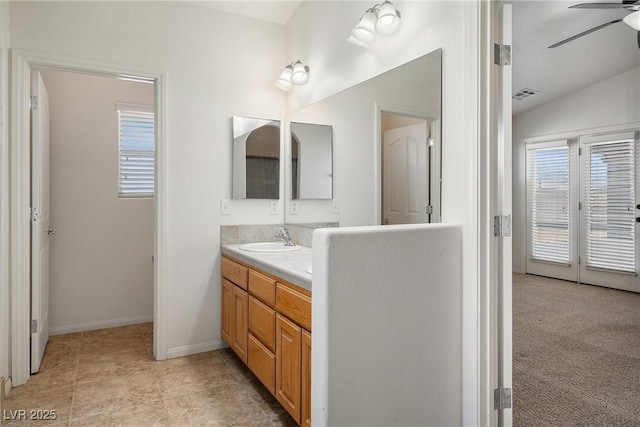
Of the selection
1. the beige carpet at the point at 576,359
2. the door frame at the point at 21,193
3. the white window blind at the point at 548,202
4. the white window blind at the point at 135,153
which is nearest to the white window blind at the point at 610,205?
the white window blind at the point at 548,202

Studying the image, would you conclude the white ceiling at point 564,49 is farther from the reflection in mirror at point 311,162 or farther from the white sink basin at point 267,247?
the white sink basin at point 267,247

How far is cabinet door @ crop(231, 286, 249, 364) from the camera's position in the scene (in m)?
2.46

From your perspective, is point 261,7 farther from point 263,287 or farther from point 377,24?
point 263,287

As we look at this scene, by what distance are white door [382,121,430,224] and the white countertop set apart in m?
0.55

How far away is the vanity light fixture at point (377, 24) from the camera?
1.92 m

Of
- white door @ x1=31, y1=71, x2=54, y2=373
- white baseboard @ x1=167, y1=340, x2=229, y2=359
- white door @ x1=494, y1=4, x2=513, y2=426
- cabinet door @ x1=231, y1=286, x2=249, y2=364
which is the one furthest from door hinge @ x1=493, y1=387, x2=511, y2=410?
white door @ x1=31, y1=71, x2=54, y2=373

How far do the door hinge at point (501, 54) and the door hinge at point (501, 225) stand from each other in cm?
64

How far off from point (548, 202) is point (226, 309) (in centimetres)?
493

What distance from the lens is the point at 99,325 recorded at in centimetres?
346

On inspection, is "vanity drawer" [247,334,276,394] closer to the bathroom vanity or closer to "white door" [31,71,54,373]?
the bathroom vanity

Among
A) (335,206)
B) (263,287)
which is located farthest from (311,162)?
(263,287)

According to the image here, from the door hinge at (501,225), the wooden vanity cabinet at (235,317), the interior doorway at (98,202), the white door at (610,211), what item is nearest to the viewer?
the door hinge at (501,225)

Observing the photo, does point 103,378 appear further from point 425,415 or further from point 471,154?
point 471,154

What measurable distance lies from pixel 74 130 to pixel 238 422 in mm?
2829
